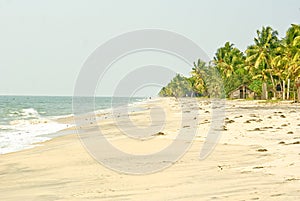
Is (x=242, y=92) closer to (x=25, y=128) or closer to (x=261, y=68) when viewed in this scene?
(x=261, y=68)

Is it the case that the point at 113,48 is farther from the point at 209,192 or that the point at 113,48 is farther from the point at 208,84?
the point at 208,84

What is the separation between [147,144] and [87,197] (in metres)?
8.81

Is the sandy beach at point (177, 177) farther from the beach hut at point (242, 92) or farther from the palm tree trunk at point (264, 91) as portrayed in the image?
the beach hut at point (242, 92)

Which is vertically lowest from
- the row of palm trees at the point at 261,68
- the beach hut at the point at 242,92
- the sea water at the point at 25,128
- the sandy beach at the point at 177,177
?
the sea water at the point at 25,128

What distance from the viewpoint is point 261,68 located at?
6888cm

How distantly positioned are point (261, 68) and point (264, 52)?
338 cm

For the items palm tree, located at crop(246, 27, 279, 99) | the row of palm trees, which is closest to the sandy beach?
the row of palm trees

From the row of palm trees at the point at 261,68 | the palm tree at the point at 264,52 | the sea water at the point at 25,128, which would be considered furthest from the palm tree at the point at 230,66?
the sea water at the point at 25,128

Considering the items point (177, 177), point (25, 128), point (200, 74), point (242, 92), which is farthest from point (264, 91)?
point (177, 177)

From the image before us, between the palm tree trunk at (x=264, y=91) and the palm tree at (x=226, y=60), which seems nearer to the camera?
the palm tree trunk at (x=264, y=91)

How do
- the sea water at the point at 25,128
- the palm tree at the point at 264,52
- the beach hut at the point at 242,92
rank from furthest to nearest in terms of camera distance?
the beach hut at the point at 242,92, the palm tree at the point at 264,52, the sea water at the point at 25,128

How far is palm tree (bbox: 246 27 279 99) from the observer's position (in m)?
66.7

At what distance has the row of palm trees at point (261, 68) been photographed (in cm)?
5444

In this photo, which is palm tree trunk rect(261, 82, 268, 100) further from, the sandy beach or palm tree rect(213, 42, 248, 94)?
the sandy beach
